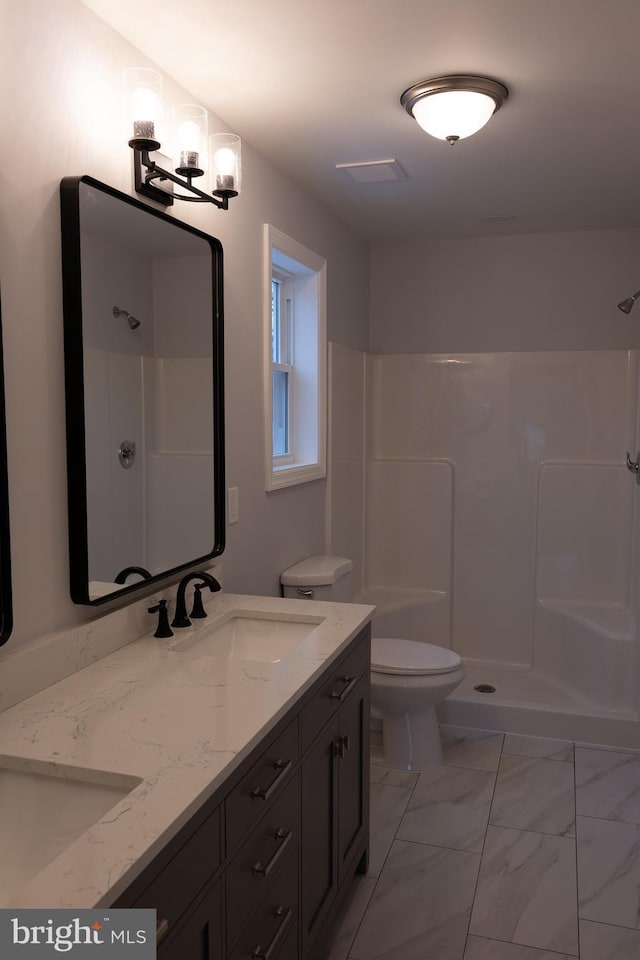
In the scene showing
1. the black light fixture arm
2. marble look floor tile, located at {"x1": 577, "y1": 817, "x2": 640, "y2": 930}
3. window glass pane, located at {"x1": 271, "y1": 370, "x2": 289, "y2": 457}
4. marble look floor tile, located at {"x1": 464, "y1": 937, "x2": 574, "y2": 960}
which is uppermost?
the black light fixture arm

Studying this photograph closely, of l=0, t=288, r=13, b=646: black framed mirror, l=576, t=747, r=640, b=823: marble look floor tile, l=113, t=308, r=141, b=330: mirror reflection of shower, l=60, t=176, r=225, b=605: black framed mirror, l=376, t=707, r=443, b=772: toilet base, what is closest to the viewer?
l=0, t=288, r=13, b=646: black framed mirror

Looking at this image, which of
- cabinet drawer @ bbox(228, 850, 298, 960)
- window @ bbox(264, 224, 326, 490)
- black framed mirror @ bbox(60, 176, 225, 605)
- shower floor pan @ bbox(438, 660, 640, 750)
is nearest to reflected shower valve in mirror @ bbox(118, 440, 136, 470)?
black framed mirror @ bbox(60, 176, 225, 605)

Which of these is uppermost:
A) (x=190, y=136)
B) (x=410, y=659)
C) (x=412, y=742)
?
(x=190, y=136)

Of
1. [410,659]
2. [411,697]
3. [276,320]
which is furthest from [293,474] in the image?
[411,697]

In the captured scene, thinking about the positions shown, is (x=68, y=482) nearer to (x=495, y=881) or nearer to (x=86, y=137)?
(x=86, y=137)

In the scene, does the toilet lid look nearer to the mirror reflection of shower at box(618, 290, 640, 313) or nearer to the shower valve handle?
the shower valve handle

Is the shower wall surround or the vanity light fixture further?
the shower wall surround

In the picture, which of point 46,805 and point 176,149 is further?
point 176,149

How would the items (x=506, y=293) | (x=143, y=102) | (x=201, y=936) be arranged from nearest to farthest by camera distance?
(x=201, y=936) → (x=143, y=102) → (x=506, y=293)

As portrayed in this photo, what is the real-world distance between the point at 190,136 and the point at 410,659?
7.00 feet

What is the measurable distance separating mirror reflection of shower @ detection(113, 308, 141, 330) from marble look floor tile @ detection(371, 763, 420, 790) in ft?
6.74

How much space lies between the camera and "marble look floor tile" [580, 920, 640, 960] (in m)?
2.11

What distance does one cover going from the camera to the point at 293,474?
3158 millimetres

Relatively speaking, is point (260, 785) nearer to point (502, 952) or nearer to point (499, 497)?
point (502, 952)
